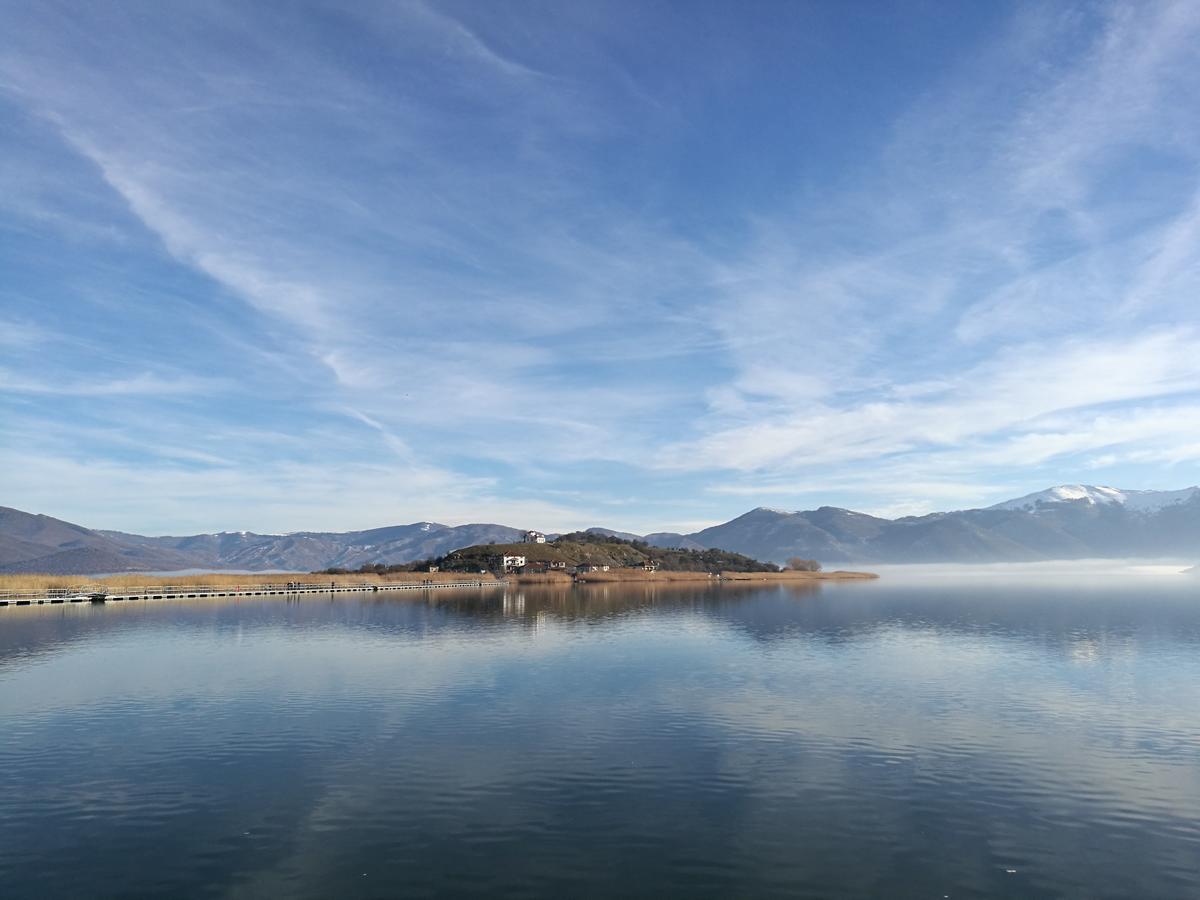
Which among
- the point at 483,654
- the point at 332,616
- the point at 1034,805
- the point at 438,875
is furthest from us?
the point at 332,616

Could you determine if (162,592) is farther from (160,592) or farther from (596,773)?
(596,773)

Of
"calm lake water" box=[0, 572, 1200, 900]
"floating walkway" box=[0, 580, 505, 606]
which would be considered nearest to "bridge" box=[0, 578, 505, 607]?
"floating walkway" box=[0, 580, 505, 606]

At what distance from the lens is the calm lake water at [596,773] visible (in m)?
23.6

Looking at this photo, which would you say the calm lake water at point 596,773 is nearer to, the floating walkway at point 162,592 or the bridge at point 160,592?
the floating walkway at point 162,592

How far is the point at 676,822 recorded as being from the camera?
27.9m

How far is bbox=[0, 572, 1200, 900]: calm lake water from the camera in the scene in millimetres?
23562

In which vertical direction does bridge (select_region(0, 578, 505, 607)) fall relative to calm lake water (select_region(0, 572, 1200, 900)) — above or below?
above

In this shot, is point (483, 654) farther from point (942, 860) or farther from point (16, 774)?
point (942, 860)

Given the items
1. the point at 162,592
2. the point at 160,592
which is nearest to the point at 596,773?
the point at 160,592

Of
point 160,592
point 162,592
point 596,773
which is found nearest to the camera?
point 596,773

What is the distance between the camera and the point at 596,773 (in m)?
34.0

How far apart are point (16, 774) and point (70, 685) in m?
25.4

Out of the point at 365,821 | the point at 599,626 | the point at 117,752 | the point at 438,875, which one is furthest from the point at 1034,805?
the point at 599,626

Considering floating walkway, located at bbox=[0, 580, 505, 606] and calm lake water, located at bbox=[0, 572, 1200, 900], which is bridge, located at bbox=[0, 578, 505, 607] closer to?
floating walkway, located at bbox=[0, 580, 505, 606]
